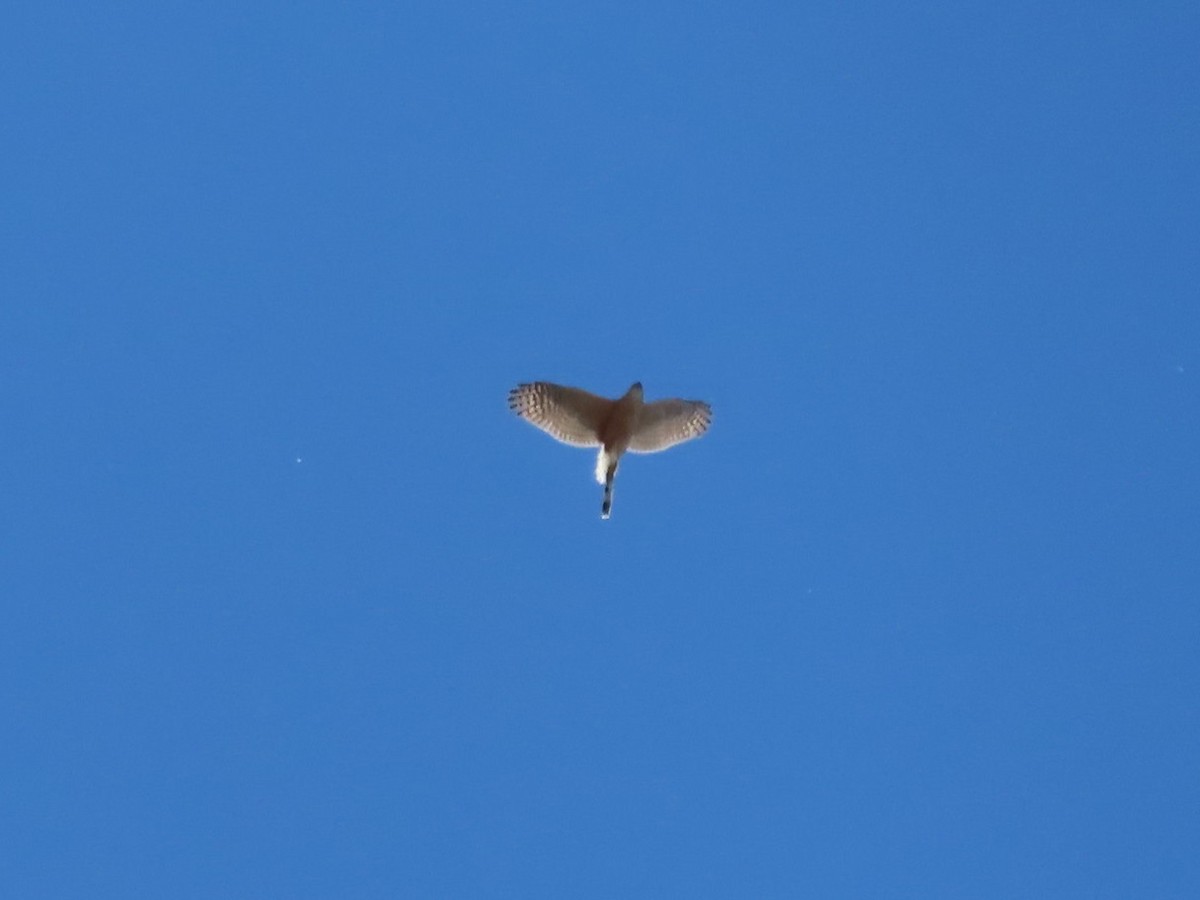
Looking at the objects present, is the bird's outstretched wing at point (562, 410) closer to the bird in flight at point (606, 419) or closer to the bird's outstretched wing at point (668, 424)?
the bird in flight at point (606, 419)

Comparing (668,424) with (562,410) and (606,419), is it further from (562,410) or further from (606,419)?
(562,410)

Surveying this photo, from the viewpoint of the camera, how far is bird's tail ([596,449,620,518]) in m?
17.0

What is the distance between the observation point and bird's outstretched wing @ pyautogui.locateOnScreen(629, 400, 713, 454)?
16922 mm

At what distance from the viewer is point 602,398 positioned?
16.5m

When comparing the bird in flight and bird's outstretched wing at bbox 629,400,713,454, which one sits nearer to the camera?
Answer: the bird in flight

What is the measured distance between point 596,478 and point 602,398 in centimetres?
124

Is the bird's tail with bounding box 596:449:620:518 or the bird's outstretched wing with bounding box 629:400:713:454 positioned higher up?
the bird's outstretched wing with bounding box 629:400:713:454

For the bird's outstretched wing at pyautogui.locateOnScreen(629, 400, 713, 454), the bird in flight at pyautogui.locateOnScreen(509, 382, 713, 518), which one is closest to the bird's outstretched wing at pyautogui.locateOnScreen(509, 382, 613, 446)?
the bird in flight at pyautogui.locateOnScreen(509, 382, 713, 518)

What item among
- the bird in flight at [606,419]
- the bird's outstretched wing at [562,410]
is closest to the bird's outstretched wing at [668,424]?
the bird in flight at [606,419]

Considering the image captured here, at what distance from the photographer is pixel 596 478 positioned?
1727cm

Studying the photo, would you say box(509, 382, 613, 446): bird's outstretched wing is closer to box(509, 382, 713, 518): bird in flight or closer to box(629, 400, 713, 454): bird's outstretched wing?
box(509, 382, 713, 518): bird in flight

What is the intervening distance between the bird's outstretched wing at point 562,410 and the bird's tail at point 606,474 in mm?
224

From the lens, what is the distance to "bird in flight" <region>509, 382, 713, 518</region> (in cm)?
1655

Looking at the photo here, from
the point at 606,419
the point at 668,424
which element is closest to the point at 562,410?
the point at 606,419
